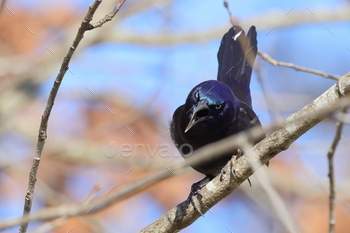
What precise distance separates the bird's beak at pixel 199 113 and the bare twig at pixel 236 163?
21.9 inches

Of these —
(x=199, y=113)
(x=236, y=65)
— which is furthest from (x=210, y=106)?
(x=236, y=65)

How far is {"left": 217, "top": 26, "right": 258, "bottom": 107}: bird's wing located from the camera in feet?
13.9

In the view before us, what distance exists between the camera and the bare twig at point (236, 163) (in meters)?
1.73

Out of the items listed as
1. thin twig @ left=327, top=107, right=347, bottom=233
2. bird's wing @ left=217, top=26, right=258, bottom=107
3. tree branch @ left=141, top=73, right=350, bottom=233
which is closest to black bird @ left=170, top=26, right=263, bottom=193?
bird's wing @ left=217, top=26, right=258, bottom=107

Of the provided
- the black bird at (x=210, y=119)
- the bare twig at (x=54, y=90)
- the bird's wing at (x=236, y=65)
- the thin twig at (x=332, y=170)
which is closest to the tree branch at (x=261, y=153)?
the thin twig at (x=332, y=170)

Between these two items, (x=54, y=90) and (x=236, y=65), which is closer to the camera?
(x=54, y=90)

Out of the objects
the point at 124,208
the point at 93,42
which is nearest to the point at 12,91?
the point at 93,42

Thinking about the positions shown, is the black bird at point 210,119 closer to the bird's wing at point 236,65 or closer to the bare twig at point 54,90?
the bird's wing at point 236,65

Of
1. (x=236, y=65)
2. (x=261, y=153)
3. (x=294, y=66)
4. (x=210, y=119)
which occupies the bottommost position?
(x=261, y=153)

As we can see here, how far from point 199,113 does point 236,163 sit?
2.27 ft

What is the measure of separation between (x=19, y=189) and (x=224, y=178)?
4505mm

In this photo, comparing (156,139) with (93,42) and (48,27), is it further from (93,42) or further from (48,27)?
(48,27)

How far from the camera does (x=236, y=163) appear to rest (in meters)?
2.64

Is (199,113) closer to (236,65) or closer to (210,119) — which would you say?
(210,119)
